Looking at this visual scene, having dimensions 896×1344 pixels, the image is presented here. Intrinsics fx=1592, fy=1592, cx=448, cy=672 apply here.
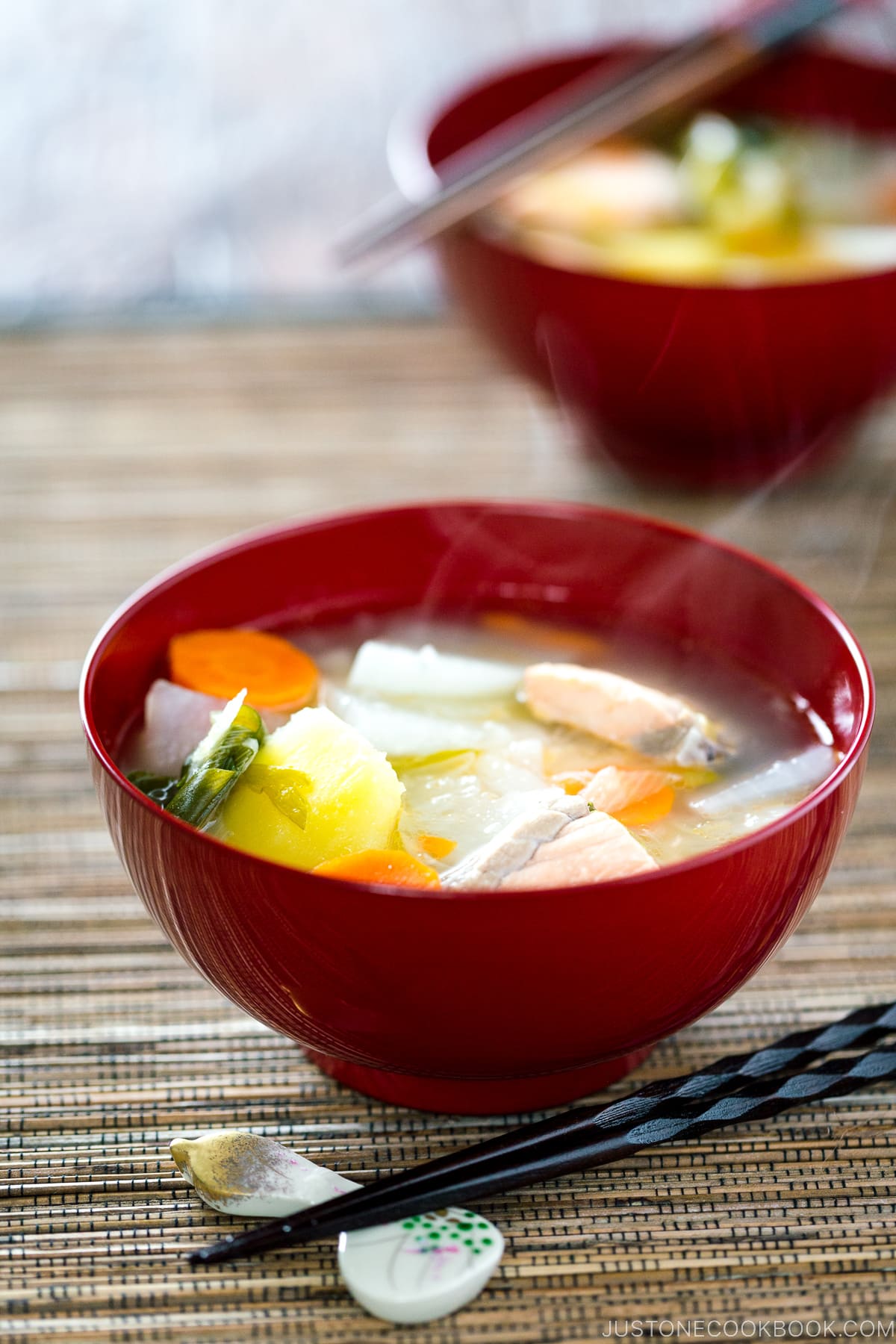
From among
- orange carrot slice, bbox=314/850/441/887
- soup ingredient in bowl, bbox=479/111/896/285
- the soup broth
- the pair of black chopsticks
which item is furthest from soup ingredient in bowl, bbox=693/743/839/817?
soup ingredient in bowl, bbox=479/111/896/285

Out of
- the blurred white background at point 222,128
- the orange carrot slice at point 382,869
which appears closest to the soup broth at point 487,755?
the orange carrot slice at point 382,869

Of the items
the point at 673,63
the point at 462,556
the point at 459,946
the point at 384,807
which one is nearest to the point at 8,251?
the point at 673,63

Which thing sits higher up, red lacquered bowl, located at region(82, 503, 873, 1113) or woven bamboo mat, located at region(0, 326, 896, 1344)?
red lacquered bowl, located at region(82, 503, 873, 1113)

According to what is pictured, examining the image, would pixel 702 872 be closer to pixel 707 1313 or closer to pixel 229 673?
pixel 707 1313

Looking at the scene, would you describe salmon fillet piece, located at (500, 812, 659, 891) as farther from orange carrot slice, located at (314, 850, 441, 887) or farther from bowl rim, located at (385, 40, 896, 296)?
bowl rim, located at (385, 40, 896, 296)

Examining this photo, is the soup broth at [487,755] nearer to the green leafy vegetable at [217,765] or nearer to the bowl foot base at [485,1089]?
the green leafy vegetable at [217,765]

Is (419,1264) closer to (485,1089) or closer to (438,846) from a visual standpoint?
(485,1089)

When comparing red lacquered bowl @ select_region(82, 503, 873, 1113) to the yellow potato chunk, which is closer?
red lacquered bowl @ select_region(82, 503, 873, 1113)
